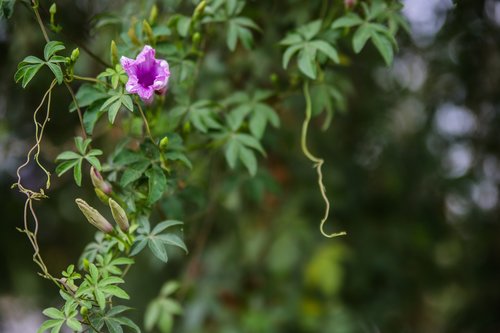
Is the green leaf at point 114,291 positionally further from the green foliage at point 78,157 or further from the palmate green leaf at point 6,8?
the palmate green leaf at point 6,8

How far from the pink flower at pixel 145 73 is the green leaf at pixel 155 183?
0.57ft

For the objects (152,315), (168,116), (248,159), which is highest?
(168,116)

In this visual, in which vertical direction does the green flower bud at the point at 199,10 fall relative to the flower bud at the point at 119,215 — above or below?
above

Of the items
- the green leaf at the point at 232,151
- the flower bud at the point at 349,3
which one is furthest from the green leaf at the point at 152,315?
the flower bud at the point at 349,3

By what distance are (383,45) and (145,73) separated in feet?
1.90

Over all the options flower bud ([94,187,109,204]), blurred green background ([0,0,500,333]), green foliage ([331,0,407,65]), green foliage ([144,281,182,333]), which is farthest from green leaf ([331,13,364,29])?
→ green foliage ([144,281,182,333])

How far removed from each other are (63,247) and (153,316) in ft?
4.65

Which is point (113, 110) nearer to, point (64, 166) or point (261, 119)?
point (64, 166)

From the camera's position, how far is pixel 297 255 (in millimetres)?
2254

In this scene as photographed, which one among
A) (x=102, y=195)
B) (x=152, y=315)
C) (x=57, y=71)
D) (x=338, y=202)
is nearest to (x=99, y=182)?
(x=102, y=195)

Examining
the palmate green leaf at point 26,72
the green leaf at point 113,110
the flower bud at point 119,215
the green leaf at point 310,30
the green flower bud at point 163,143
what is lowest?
the flower bud at point 119,215

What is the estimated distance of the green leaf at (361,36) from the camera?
1.40 meters

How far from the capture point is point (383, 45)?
141 cm

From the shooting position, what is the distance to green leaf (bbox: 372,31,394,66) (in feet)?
4.58
